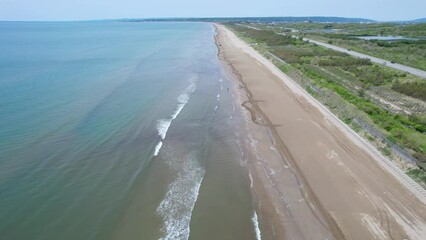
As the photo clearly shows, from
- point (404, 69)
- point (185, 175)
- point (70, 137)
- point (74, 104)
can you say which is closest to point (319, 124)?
point (185, 175)

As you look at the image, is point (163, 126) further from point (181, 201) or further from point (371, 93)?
point (371, 93)

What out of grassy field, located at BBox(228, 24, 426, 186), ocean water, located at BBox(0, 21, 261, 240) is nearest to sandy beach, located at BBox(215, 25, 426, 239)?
ocean water, located at BBox(0, 21, 261, 240)

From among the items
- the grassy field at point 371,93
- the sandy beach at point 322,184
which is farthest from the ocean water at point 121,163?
the grassy field at point 371,93

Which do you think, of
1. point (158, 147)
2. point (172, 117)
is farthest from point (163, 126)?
point (158, 147)

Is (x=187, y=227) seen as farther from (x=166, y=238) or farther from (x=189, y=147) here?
(x=189, y=147)

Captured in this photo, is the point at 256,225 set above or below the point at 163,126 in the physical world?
above
